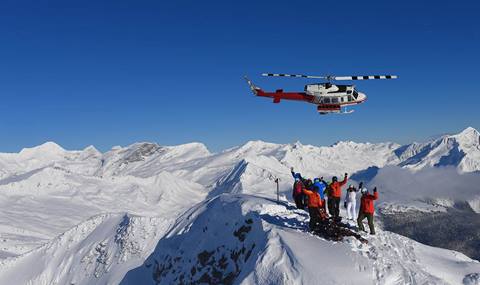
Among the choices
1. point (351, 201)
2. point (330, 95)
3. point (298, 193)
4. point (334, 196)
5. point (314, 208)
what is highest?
point (330, 95)

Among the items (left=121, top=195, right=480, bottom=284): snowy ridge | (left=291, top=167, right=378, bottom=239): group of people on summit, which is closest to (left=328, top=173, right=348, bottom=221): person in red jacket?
(left=291, top=167, right=378, bottom=239): group of people on summit

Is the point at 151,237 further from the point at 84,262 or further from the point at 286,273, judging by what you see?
the point at 286,273

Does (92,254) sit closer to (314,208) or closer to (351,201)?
(351,201)

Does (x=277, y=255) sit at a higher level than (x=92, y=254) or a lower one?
higher

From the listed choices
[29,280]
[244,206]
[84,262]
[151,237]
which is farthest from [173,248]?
[29,280]

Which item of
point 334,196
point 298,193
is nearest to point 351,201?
point 334,196

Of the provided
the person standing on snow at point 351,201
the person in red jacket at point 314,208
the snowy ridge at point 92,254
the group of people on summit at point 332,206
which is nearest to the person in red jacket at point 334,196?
the group of people on summit at point 332,206
